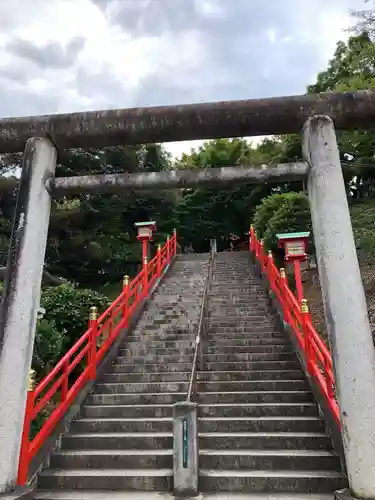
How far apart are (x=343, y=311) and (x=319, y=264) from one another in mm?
544

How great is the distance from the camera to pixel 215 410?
17.9ft

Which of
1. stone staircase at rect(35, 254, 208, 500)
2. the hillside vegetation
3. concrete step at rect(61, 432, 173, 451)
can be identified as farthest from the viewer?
the hillside vegetation

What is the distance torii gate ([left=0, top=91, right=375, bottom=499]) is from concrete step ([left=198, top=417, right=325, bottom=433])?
162cm

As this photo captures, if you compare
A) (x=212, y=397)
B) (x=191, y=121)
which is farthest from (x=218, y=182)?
(x=212, y=397)

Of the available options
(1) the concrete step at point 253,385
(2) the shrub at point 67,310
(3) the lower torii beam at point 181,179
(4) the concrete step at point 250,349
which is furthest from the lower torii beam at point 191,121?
(2) the shrub at point 67,310

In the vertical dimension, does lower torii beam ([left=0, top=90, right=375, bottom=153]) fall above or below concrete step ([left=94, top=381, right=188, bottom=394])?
above

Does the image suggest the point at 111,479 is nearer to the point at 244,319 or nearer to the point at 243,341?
the point at 243,341

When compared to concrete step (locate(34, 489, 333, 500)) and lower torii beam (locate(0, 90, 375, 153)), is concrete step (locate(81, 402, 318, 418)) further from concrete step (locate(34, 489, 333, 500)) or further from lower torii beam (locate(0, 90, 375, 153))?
lower torii beam (locate(0, 90, 375, 153))

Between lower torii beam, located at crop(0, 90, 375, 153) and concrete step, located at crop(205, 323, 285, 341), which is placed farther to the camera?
concrete step, located at crop(205, 323, 285, 341)

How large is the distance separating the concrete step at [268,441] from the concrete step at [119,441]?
49cm

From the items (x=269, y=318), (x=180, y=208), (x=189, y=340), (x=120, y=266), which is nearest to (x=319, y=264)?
(x=189, y=340)

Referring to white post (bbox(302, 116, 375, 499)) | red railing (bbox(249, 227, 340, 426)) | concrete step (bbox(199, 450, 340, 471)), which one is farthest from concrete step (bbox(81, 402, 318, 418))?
white post (bbox(302, 116, 375, 499))

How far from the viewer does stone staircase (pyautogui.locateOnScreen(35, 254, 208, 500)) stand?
14.2 ft

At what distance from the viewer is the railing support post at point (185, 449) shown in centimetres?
392
